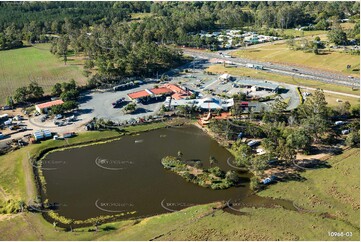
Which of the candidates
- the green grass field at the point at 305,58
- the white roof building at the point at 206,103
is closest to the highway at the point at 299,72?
the green grass field at the point at 305,58

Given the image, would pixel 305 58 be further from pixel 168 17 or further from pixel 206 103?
pixel 168 17

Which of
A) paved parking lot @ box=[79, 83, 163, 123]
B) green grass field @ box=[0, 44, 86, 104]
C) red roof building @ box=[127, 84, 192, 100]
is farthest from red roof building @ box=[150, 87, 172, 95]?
green grass field @ box=[0, 44, 86, 104]

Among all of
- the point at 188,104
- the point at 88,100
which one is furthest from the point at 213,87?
the point at 88,100

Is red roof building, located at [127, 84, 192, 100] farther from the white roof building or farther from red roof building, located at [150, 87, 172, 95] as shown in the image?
the white roof building

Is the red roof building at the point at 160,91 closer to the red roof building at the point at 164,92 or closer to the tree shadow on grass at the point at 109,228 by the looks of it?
the red roof building at the point at 164,92

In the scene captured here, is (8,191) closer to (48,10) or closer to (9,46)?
(9,46)
